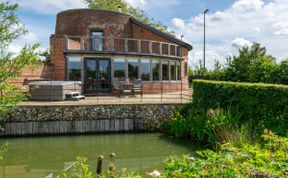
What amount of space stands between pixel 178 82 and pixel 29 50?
18973 millimetres

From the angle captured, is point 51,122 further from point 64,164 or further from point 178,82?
point 178,82

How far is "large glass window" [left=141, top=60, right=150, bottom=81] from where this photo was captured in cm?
1895

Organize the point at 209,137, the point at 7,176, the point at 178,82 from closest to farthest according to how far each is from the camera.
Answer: the point at 7,176 → the point at 209,137 → the point at 178,82

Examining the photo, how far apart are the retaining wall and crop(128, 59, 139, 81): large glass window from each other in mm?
5666

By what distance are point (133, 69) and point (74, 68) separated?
3872 mm

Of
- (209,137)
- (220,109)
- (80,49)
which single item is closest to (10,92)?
(209,137)

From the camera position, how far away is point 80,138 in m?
12.0

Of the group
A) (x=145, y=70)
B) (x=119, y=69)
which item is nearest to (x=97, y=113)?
(x=119, y=69)

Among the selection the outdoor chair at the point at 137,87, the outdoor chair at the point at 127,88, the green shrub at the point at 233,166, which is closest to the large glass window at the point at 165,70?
the outdoor chair at the point at 137,87

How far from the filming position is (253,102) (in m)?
9.87

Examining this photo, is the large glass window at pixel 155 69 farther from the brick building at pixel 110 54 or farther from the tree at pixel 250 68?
the tree at pixel 250 68

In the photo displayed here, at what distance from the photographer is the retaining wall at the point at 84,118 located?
12195 millimetres

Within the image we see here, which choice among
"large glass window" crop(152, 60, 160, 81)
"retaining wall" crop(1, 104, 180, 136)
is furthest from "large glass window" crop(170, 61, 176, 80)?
"retaining wall" crop(1, 104, 180, 136)

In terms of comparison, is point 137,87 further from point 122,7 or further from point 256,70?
point 122,7
